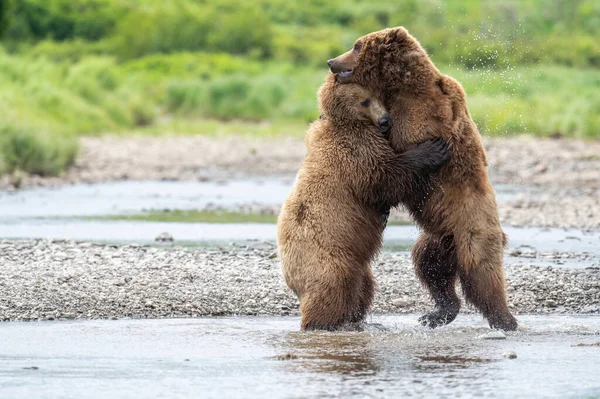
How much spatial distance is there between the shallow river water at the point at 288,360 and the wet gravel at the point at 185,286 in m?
0.40

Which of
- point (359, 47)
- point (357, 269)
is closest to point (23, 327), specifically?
point (357, 269)

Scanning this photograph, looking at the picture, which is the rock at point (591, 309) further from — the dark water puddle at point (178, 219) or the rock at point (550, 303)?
the dark water puddle at point (178, 219)

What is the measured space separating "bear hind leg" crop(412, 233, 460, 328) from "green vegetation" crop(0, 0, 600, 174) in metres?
10.2

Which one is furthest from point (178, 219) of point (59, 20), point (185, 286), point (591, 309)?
point (59, 20)

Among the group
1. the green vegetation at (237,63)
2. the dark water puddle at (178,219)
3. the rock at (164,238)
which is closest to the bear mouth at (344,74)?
the dark water puddle at (178,219)

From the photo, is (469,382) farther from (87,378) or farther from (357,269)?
(87,378)

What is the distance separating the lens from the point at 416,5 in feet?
186

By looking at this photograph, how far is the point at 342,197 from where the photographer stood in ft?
23.6

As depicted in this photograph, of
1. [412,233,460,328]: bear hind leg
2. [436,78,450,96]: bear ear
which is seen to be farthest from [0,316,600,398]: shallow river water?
[436,78,450,96]: bear ear

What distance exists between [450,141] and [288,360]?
67.0 inches

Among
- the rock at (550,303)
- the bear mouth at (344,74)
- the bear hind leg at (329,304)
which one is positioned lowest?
the rock at (550,303)

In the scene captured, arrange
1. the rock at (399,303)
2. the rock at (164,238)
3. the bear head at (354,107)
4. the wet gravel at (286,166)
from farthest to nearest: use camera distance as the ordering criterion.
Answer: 1. the wet gravel at (286,166)
2. the rock at (164,238)
3. the rock at (399,303)
4. the bear head at (354,107)

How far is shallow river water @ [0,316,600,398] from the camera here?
603 cm

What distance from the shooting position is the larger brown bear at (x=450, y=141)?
23.4 feet
